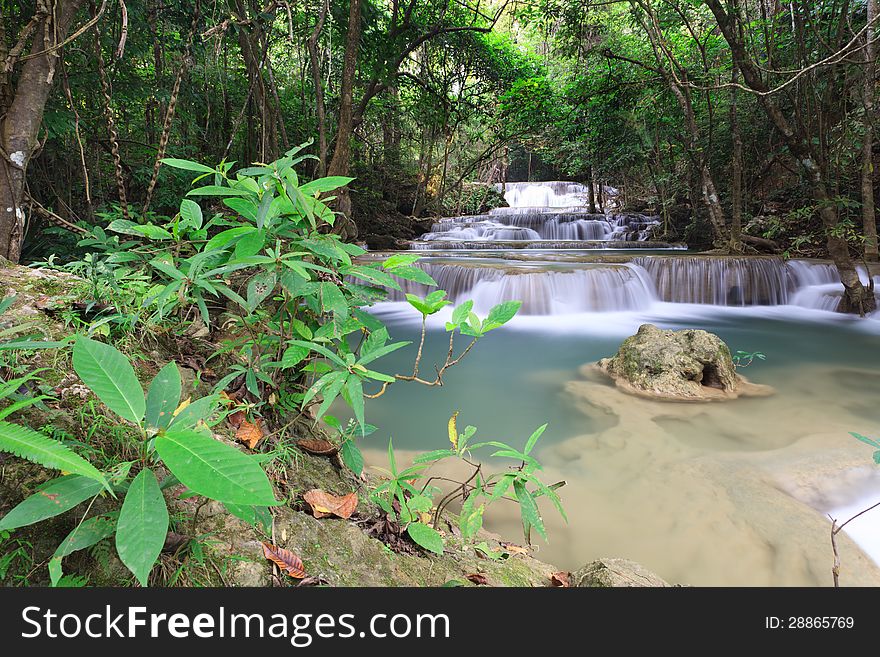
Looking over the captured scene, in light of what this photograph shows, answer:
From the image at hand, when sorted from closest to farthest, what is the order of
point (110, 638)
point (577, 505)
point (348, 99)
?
point (110, 638) < point (577, 505) < point (348, 99)

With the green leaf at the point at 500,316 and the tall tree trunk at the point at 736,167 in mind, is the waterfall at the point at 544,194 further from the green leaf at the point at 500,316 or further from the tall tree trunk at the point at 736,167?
the green leaf at the point at 500,316

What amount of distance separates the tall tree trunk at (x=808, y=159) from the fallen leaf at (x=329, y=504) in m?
5.42

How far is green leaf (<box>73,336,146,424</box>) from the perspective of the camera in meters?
0.64

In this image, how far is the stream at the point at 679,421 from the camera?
1860 millimetres

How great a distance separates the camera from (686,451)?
262 centimetres

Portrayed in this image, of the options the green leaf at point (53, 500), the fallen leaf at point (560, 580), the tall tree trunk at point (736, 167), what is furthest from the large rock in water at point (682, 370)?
the tall tree trunk at point (736, 167)

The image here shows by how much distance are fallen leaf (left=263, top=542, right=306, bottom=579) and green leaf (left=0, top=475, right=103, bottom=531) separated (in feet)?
1.25

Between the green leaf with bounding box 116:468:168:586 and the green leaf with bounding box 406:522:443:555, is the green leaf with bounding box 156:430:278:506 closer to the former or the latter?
the green leaf with bounding box 116:468:168:586

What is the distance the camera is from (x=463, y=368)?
14.5 feet

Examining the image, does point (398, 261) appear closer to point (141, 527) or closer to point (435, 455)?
point (435, 455)

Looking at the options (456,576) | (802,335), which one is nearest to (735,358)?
(802,335)

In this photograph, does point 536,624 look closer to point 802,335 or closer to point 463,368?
point 463,368

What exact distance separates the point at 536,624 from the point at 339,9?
7278 millimetres

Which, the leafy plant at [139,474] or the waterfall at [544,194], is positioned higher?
the waterfall at [544,194]
